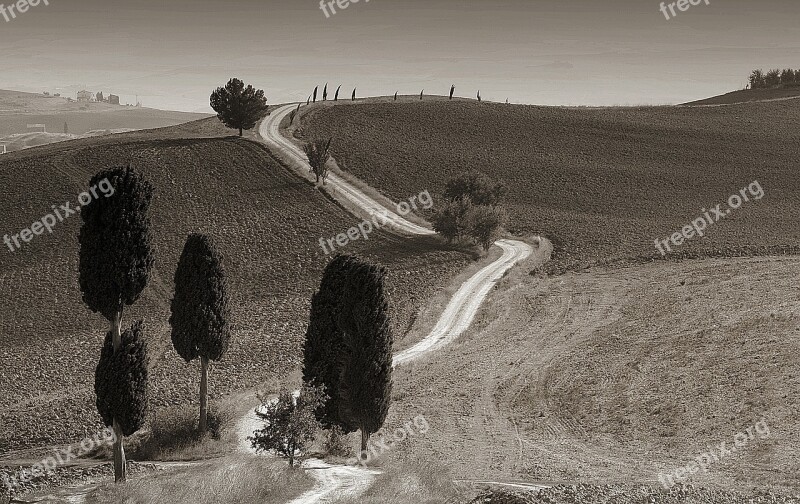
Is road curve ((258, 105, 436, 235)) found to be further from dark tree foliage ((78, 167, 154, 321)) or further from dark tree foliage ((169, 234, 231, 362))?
dark tree foliage ((78, 167, 154, 321))

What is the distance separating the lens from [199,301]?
38.2 m

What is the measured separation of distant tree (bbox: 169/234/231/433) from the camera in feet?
125

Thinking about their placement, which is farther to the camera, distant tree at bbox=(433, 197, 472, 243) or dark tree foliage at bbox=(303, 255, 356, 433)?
distant tree at bbox=(433, 197, 472, 243)

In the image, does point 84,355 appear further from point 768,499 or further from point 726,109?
point 726,109

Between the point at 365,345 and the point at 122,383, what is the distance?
9990mm

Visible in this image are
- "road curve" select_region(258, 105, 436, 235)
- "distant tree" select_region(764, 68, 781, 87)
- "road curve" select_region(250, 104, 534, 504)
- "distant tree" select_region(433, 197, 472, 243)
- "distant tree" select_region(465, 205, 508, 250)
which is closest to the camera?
"road curve" select_region(250, 104, 534, 504)

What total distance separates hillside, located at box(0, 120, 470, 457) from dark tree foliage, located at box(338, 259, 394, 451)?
40.5 ft

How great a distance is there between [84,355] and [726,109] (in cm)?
11384

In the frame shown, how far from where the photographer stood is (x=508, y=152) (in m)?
109

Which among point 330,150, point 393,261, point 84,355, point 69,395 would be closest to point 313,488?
point 69,395

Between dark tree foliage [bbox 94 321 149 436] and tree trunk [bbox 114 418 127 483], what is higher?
dark tree foliage [bbox 94 321 149 436]

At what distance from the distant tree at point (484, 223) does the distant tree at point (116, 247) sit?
4796cm

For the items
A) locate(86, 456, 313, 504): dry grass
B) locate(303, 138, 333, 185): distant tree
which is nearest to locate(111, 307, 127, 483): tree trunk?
locate(86, 456, 313, 504): dry grass

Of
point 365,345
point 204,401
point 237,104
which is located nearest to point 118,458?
point 204,401
